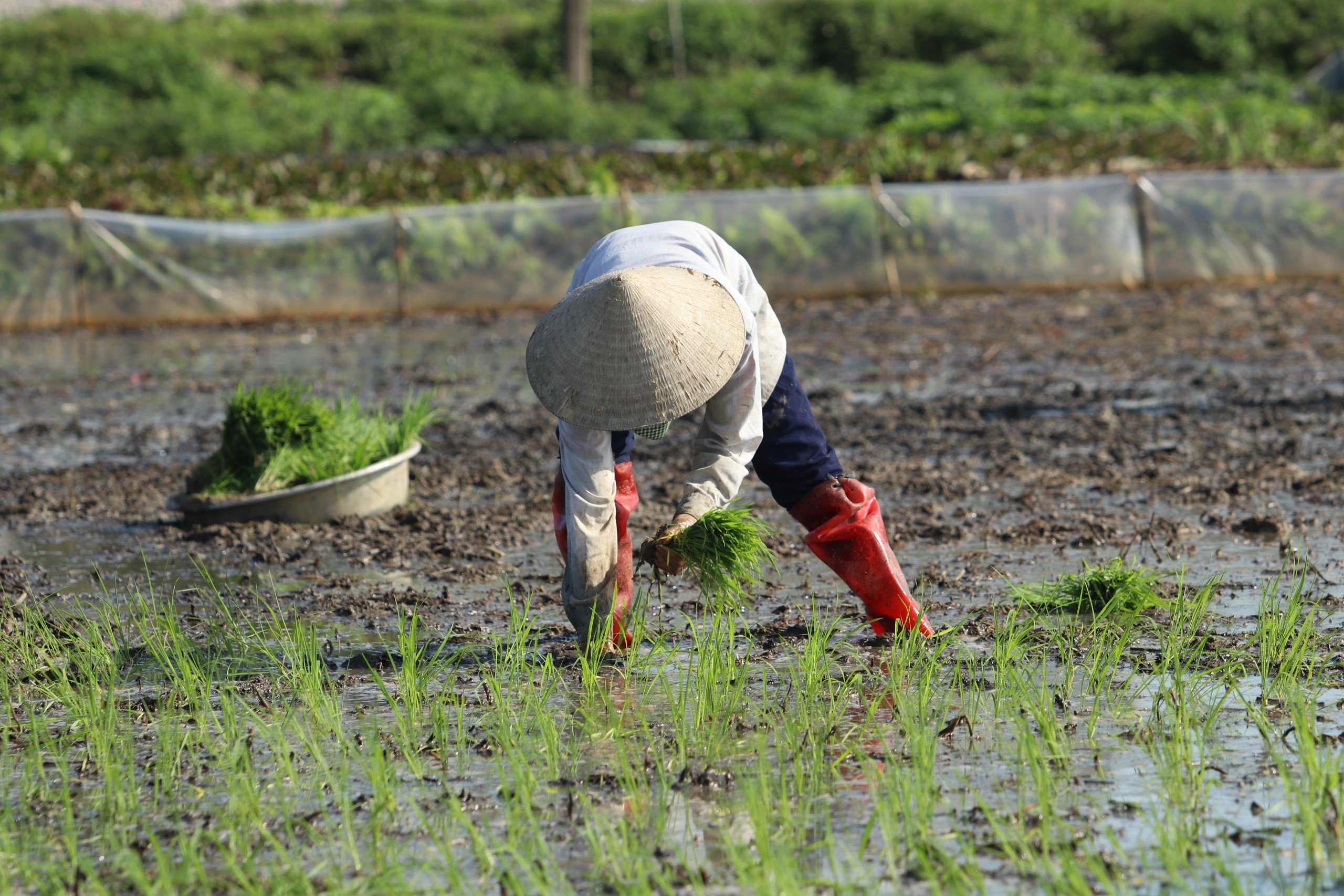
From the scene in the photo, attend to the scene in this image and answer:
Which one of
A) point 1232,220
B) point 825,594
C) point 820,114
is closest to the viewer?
point 825,594

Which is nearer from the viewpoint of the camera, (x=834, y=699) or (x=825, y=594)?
(x=834, y=699)

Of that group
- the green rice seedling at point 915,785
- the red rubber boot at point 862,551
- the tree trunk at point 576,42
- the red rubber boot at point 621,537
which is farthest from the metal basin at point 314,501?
the tree trunk at point 576,42

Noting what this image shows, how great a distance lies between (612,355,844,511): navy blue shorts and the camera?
362 cm

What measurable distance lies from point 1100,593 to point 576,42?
65.5 ft

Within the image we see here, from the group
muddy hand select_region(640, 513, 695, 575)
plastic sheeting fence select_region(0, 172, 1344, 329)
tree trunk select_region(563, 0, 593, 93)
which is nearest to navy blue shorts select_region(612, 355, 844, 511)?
muddy hand select_region(640, 513, 695, 575)

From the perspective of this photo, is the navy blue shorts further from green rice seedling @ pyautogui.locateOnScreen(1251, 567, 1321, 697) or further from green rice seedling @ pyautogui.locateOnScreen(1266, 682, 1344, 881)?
green rice seedling @ pyautogui.locateOnScreen(1266, 682, 1344, 881)

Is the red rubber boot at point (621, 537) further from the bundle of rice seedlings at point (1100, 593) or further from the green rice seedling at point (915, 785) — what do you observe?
the bundle of rice seedlings at point (1100, 593)

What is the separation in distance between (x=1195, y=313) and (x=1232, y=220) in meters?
1.69

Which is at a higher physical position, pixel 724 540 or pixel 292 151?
pixel 724 540

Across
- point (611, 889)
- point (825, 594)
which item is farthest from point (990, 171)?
point (611, 889)

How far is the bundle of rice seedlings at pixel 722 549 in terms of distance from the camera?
343cm

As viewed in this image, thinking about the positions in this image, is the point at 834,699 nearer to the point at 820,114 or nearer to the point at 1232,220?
the point at 1232,220

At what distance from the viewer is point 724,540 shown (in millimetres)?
3453

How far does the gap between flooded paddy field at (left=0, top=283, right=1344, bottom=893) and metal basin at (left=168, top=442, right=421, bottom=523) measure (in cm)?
8
